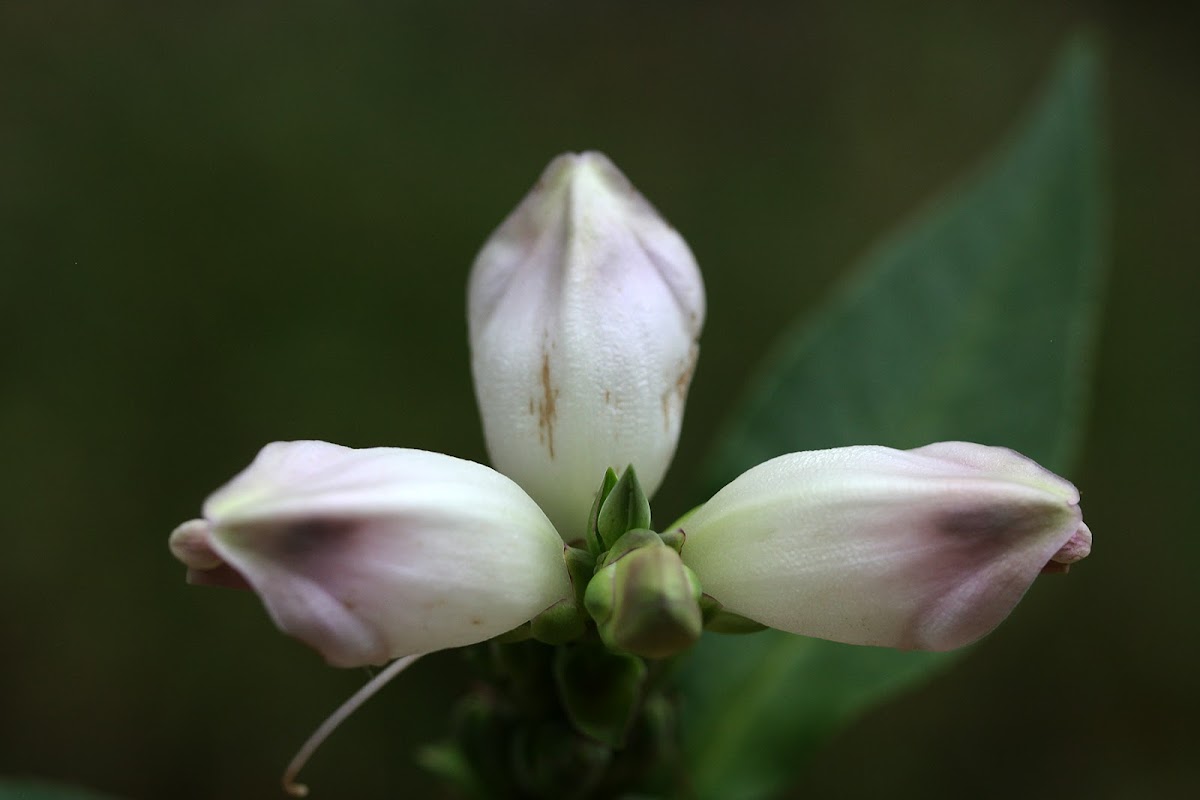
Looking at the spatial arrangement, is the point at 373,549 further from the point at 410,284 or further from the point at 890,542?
the point at 410,284

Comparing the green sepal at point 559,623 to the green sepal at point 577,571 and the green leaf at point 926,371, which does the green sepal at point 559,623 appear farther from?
the green leaf at point 926,371

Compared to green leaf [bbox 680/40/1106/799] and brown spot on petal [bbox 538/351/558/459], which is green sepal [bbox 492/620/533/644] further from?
green leaf [bbox 680/40/1106/799]

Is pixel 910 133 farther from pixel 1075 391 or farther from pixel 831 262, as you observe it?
pixel 1075 391

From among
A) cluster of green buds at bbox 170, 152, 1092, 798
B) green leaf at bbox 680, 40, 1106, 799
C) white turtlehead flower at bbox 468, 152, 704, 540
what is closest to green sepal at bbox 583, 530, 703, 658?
cluster of green buds at bbox 170, 152, 1092, 798

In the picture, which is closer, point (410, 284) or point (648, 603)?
point (648, 603)

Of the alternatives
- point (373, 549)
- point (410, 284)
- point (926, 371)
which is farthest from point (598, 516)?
point (410, 284)
